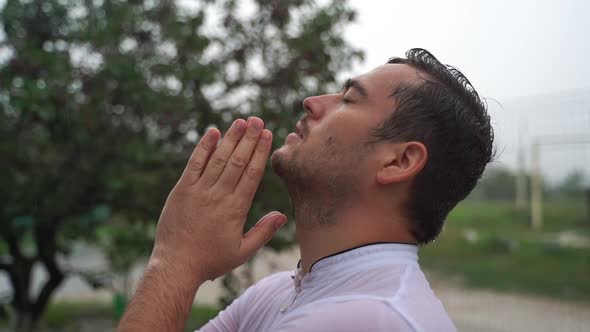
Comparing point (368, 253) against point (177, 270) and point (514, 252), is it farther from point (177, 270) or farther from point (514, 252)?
point (514, 252)

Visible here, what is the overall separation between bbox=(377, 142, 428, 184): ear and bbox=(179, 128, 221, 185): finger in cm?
44

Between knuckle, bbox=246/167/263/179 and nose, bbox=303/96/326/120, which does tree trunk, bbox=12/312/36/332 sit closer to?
nose, bbox=303/96/326/120

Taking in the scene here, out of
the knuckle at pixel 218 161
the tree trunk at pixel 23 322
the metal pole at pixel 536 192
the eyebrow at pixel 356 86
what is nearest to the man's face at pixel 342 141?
the eyebrow at pixel 356 86

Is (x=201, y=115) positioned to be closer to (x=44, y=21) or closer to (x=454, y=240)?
(x=44, y=21)

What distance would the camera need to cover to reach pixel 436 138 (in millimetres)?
1631

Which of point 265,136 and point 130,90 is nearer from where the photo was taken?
point 265,136

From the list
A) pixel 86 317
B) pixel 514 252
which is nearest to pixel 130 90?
pixel 86 317

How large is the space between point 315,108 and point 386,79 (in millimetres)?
218

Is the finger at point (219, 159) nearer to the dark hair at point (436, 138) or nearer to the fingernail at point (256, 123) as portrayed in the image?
the fingernail at point (256, 123)

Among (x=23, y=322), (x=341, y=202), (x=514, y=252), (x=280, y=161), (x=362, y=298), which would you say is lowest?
(x=514, y=252)

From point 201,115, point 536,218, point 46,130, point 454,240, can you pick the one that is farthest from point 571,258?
point 46,130

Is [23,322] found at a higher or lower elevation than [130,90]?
lower

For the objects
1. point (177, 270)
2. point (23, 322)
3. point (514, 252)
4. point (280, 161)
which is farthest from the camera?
point (514, 252)

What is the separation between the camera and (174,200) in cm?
153
